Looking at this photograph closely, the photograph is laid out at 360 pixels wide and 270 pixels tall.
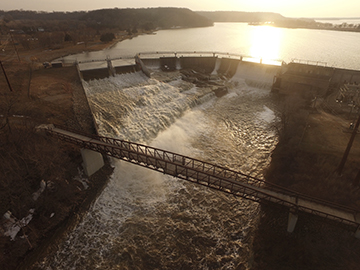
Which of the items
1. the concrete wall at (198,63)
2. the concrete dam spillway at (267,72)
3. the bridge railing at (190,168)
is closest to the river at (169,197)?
the bridge railing at (190,168)

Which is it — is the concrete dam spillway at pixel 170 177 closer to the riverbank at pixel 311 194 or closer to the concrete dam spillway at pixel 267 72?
the concrete dam spillway at pixel 267 72

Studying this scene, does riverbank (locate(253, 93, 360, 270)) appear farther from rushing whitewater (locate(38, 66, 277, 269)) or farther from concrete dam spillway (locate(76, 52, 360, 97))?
concrete dam spillway (locate(76, 52, 360, 97))

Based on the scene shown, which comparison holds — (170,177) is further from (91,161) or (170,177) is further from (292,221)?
(292,221)

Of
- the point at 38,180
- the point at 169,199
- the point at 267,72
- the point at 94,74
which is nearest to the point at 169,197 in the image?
the point at 169,199

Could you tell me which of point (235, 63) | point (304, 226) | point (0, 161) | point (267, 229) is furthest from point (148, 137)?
point (235, 63)

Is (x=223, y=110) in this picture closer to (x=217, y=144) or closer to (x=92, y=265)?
(x=217, y=144)

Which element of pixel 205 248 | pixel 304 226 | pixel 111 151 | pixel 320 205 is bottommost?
pixel 205 248

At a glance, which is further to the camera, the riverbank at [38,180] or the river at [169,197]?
the river at [169,197]
